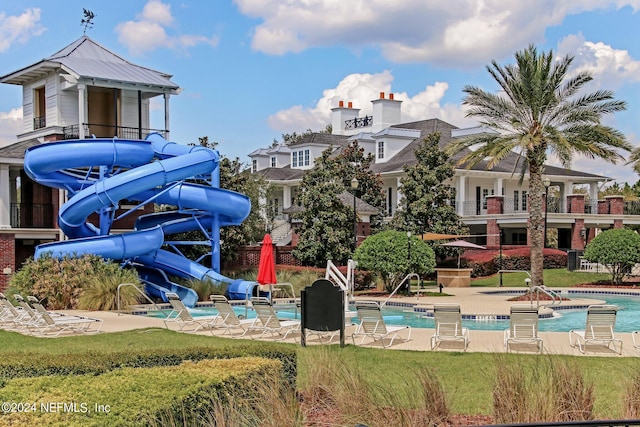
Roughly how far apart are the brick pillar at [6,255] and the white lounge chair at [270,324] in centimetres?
1821

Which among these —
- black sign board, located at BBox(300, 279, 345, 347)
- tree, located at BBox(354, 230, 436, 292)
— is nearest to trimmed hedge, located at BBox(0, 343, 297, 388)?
black sign board, located at BBox(300, 279, 345, 347)

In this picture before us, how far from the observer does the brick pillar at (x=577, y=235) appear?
44.7 m

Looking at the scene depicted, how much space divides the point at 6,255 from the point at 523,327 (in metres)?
24.2

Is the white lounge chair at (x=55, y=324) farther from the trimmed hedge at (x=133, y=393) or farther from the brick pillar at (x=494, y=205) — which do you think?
the brick pillar at (x=494, y=205)

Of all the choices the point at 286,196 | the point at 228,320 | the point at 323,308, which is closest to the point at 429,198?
the point at 286,196

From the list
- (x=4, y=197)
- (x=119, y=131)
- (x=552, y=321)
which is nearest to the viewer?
(x=552, y=321)

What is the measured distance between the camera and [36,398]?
720cm

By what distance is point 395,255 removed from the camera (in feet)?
95.1

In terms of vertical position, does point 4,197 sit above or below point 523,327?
above

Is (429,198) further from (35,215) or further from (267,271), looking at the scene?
(35,215)

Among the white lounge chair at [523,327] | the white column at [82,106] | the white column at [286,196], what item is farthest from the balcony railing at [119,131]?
the white lounge chair at [523,327]

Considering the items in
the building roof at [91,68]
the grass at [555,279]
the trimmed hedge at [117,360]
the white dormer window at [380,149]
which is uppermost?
the building roof at [91,68]

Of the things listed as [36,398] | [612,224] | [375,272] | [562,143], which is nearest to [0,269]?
[375,272]

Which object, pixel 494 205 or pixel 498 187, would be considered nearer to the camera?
pixel 494 205
